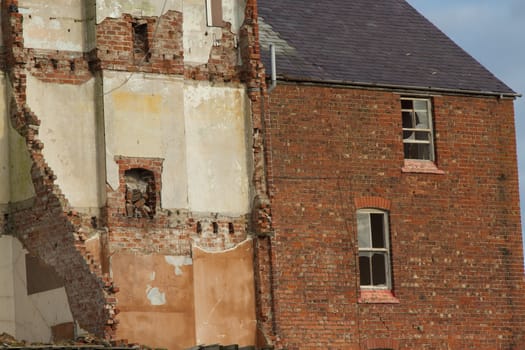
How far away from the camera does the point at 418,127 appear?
130ft

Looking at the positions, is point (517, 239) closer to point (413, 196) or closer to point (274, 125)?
point (413, 196)

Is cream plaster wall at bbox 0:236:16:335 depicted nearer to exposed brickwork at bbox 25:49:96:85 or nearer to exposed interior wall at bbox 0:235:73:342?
exposed interior wall at bbox 0:235:73:342

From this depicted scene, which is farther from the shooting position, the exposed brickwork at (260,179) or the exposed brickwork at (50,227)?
the exposed brickwork at (260,179)

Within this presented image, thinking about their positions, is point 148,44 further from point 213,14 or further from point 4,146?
point 4,146

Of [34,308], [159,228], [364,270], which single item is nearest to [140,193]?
[159,228]

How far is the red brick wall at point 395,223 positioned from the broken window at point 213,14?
209cm

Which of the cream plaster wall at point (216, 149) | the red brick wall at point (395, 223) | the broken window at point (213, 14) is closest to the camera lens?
the cream plaster wall at point (216, 149)

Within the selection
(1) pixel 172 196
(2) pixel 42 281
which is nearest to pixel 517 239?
(1) pixel 172 196

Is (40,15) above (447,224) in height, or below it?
above

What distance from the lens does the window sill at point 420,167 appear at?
39.0 meters

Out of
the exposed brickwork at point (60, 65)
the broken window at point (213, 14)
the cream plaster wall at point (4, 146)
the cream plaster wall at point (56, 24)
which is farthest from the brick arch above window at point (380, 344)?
the cream plaster wall at point (56, 24)

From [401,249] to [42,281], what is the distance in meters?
8.66

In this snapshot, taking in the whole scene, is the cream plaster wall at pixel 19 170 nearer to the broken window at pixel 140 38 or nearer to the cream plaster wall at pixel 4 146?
the cream plaster wall at pixel 4 146

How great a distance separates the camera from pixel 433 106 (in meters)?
39.7
